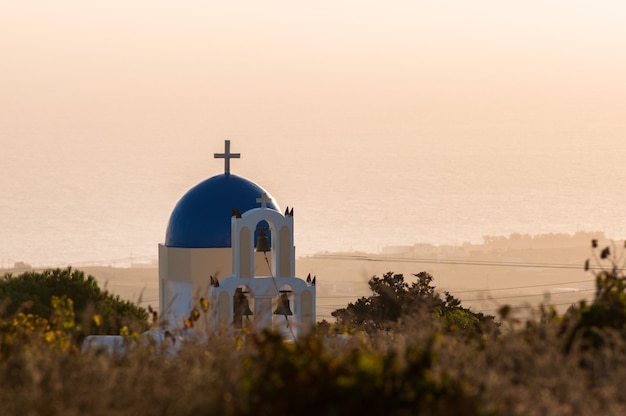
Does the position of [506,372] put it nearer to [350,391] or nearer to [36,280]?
[350,391]

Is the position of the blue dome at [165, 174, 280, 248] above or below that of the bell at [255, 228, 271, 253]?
above

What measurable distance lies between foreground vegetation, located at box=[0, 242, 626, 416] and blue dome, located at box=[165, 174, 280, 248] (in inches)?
631

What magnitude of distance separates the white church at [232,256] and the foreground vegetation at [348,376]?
12613mm

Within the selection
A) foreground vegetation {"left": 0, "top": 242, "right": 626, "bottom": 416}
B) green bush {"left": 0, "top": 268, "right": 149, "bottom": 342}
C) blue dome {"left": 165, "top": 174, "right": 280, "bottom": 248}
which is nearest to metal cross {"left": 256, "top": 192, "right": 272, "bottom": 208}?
blue dome {"left": 165, "top": 174, "right": 280, "bottom": 248}

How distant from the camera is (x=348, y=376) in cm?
945

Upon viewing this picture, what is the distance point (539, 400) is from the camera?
1009cm

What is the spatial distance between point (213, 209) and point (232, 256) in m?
2.93

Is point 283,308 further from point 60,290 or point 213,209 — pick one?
point 60,290

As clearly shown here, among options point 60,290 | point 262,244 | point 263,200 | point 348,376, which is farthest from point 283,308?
point 348,376

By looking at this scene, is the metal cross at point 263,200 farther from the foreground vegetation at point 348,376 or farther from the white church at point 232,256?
the foreground vegetation at point 348,376

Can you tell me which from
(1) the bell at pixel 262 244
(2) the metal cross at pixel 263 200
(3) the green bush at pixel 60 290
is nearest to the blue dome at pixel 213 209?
(2) the metal cross at pixel 263 200

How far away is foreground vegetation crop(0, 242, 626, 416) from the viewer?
9273 millimetres

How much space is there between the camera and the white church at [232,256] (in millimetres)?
26891

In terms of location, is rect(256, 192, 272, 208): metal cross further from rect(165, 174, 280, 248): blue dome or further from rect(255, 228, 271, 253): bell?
rect(165, 174, 280, 248): blue dome
